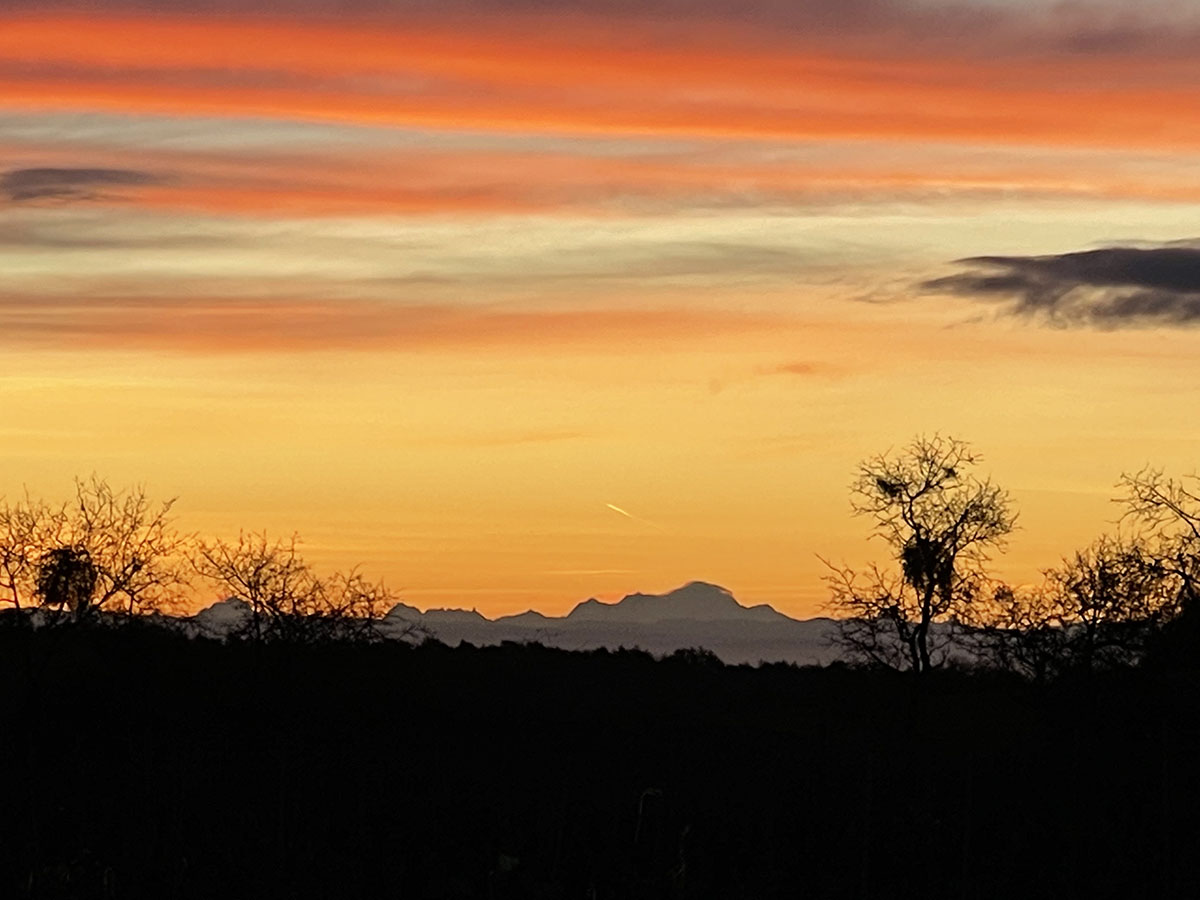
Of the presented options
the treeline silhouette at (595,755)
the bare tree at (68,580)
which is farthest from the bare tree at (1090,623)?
the bare tree at (68,580)

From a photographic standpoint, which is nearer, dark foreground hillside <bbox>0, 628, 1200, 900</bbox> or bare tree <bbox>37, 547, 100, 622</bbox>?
dark foreground hillside <bbox>0, 628, 1200, 900</bbox>

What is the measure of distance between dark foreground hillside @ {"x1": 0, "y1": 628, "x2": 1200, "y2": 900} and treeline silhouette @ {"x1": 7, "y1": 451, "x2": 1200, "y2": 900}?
0.38ft

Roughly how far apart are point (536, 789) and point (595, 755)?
50.3 feet

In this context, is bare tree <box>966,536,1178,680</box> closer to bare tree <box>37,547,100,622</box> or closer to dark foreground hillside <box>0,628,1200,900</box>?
dark foreground hillside <box>0,628,1200,900</box>

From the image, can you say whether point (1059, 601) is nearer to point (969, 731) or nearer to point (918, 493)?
point (918, 493)

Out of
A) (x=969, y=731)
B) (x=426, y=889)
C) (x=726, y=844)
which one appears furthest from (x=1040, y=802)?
(x=969, y=731)

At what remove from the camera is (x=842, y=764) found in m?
56.1

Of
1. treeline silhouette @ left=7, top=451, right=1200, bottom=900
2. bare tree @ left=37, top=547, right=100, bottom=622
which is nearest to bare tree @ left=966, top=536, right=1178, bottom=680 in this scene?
treeline silhouette @ left=7, top=451, right=1200, bottom=900

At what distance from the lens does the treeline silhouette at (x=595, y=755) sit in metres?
28.0

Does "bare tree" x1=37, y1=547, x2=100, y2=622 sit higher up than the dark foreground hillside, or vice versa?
"bare tree" x1=37, y1=547, x2=100, y2=622

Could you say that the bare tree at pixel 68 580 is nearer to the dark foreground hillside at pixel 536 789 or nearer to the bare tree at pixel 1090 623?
the dark foreground hillside at pixel 536 789

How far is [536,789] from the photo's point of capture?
45688 mm

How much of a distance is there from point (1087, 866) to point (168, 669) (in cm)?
4035

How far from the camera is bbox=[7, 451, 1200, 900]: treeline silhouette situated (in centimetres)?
2803
